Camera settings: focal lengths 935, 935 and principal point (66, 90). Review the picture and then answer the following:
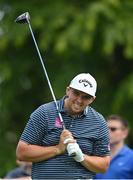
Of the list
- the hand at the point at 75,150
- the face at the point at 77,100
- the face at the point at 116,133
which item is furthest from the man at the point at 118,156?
the hand at the point at 75,150

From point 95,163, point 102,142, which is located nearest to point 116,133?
point 102,142

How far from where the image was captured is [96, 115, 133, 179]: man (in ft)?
31.3

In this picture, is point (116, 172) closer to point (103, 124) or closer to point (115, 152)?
point (115, 152)

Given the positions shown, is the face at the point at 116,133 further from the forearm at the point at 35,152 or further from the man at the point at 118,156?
the forearm at the point at 35,152

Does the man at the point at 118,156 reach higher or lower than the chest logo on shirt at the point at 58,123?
lower

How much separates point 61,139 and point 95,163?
355 millimetres

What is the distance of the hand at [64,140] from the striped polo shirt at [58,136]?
69 millimetres

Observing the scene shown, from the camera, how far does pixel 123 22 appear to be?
45.0ft

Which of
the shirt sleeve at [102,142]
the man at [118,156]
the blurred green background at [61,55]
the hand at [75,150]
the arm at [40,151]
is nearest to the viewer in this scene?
the hand at [75,150]

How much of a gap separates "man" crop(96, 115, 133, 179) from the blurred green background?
3572mm

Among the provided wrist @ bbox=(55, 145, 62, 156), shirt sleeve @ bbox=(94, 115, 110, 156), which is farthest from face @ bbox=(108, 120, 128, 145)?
wrist @ bbox=(55, 145, 62, 156)

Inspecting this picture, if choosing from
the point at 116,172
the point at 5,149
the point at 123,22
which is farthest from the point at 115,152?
the point at 5,149

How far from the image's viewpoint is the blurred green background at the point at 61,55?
13633mm

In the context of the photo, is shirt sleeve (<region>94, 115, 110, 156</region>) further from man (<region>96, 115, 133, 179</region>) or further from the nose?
man (<region>96, 115, 133, 179</region>)
